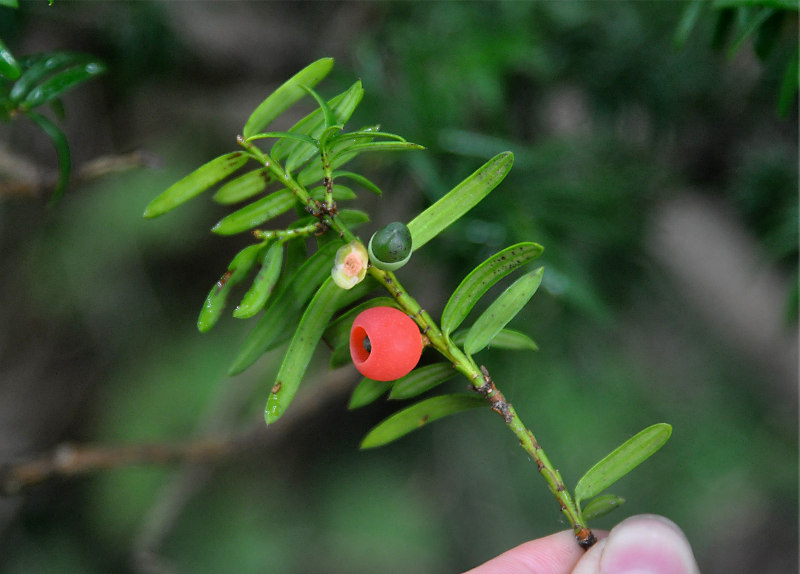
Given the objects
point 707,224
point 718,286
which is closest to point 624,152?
point 707,224

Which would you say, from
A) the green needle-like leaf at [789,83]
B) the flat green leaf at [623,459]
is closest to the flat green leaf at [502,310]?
the flat green leaf at [623,459]

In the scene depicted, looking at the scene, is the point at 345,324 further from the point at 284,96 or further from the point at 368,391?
the point at 284,96

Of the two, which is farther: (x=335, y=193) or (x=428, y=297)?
(x=428, y=297)

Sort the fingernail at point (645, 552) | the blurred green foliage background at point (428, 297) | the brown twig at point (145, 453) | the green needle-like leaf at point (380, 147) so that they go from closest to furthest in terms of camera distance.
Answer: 1. the green needle-like leaf at point (380, 147)
2. the fingernail at point (645, 552)
3. the brown twig at point (145, 453)
4. the blurred green foliage background at point (428, 297)

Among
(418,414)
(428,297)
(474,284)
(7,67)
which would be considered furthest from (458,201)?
(428,297)

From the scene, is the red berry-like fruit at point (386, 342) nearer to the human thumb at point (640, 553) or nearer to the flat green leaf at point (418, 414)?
the flat green leaf at point (418, 414)

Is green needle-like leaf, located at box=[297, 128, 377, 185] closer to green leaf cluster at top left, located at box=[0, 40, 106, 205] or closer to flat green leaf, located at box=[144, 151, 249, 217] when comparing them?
flat green leaf, located at box=[144, 151, 249, 217]

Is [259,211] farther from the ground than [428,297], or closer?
farther from the ground
